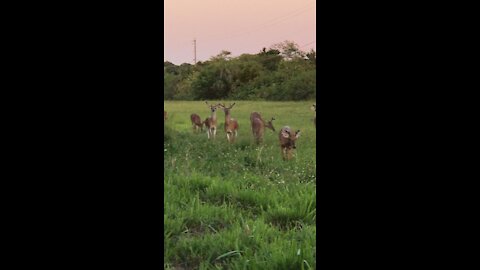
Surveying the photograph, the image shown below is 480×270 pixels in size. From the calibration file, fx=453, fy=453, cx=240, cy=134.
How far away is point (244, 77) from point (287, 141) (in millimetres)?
604

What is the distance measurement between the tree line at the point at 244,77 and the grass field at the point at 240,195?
0.27ft

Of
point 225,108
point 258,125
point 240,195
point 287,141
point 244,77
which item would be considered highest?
point 244,77

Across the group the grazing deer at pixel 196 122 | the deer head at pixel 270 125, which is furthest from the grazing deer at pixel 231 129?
the deer head at pixel 270 125

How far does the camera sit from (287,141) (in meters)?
2.95

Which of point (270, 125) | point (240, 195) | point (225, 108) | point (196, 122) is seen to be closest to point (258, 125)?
point (270, 125)

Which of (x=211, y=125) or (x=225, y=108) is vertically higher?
(x=225, y=108)

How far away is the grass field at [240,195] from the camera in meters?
1.57

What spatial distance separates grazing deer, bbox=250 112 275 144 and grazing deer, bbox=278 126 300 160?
0.26ft

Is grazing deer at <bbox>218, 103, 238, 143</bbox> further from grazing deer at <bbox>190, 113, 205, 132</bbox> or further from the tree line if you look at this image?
the tree line

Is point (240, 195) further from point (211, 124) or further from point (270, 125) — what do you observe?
point (211, 124)

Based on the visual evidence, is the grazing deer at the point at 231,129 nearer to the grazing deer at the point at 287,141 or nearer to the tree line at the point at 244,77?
the grazing deer at the point at 287,141
